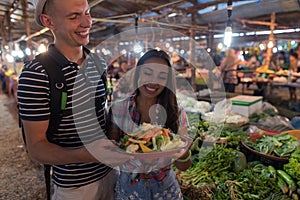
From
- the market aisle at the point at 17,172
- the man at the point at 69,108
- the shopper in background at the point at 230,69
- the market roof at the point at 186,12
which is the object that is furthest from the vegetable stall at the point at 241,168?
the shopper in background at the point at 230,69

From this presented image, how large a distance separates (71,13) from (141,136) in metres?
0.69

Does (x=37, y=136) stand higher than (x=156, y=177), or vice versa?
(x=37, y=136)

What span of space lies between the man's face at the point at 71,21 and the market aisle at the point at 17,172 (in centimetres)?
281

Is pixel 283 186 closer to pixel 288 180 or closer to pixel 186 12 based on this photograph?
pixel 288 180

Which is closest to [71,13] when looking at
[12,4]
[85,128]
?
[85,128]

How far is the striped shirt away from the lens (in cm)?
94

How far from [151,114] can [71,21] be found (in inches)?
30.8

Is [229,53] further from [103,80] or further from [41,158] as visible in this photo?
[41,158]

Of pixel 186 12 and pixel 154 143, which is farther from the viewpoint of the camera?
pixel 186 12

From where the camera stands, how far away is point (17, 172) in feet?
12.2

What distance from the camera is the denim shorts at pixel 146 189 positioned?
4.50 feet

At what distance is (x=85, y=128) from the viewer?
1.15 metres

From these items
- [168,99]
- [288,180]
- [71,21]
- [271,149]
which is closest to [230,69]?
[271,149]

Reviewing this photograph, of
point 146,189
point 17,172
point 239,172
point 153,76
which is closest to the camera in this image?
point 146,189
